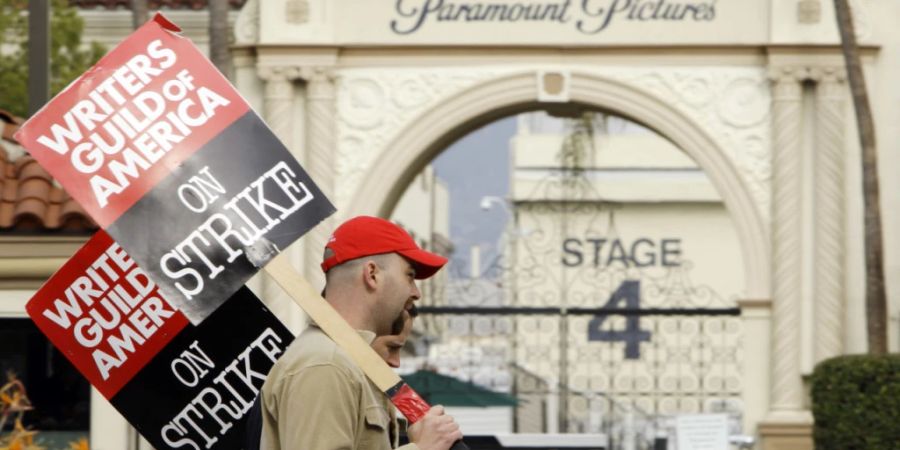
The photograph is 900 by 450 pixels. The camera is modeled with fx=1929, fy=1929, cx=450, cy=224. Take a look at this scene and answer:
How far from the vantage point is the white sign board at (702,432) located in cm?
1250

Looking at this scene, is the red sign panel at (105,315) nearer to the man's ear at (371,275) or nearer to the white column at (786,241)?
the man's ear at (371,275)

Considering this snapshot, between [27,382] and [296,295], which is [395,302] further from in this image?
[27,382]

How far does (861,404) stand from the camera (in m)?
15.6

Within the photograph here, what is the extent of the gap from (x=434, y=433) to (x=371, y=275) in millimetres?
407

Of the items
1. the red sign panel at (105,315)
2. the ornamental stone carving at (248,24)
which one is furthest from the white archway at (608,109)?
the red sign panel at (105,315)

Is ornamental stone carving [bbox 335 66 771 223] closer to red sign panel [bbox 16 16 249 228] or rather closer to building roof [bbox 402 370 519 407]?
building roof [bbox 402 370 519 407]

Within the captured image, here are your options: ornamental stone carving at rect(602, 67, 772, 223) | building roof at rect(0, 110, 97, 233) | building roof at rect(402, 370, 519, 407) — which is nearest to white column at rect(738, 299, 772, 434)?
ornamental stone carving at rect(602, 67, 772, 223)

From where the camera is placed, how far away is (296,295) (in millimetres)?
4352

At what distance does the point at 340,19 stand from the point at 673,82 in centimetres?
304

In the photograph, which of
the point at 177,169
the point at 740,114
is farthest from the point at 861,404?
the point at 177,169

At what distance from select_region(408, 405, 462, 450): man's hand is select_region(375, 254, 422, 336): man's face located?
280 mm

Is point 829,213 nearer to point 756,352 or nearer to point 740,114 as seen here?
point 740,114

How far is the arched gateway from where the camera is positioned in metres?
17.0

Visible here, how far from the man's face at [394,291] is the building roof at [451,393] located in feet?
47.0
